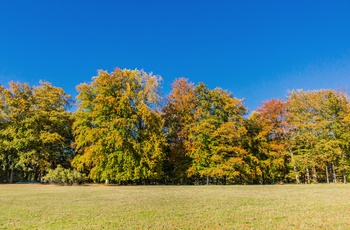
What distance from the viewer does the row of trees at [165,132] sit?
27875 millimetres

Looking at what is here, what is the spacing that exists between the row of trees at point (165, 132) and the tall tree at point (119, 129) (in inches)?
4.3

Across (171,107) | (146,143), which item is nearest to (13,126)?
(146,143)

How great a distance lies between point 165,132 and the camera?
33.4 m

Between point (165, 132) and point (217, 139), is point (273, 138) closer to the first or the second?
point (217, 139)

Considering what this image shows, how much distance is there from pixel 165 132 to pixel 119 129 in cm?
732

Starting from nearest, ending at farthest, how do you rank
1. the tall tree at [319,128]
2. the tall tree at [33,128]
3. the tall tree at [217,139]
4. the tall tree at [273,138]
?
the tall tree at [33,128]
the tall tree at [217,139]
the tall tree at [319,128]
the tall tree at [273,138]

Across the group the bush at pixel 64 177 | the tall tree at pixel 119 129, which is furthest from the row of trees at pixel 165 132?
the bush at pixel 64 177

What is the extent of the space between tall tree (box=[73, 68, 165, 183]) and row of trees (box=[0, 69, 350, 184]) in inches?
4.3

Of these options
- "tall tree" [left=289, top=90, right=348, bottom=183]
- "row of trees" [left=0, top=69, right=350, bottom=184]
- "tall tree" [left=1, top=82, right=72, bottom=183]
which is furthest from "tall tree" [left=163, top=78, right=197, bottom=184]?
"tall tree" [left=289, top=90, right=348, bottom=183]

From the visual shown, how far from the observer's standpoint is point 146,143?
28078mm

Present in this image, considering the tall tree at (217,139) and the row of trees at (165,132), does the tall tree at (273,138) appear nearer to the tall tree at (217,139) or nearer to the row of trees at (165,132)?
the row of trees at (165,132)

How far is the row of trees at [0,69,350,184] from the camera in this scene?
27.9 m

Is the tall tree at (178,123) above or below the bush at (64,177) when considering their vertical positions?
above

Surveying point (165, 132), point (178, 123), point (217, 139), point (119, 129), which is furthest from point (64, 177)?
point (217, 139)
